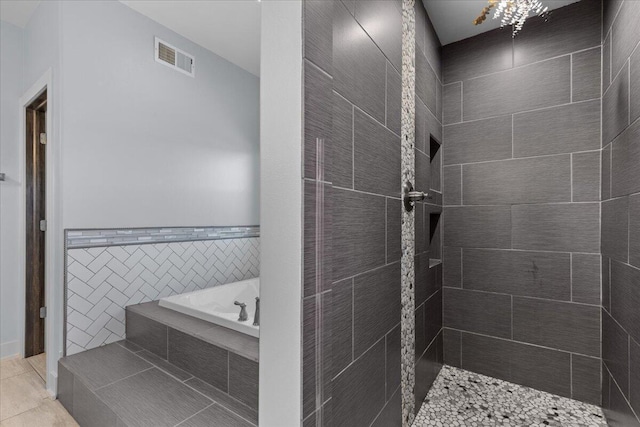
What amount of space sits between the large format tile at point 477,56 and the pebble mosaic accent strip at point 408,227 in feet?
2.52

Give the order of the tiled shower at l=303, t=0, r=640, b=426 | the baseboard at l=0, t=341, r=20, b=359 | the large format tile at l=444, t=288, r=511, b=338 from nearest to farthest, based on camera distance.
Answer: the tiled shower at l=303, t=0, r=640, b=426 < the large format tile at l=444, t=288, r=511, b=338 < the baseboard at l=0, t=341, r=20, b=359

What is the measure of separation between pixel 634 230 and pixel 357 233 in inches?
47.7

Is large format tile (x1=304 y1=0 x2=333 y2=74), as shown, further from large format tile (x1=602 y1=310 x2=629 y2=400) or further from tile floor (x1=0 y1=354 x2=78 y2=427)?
tile floor (x1=0 y1=354 x2=78 y2=427)

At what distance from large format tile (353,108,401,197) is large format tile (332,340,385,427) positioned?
0.63m

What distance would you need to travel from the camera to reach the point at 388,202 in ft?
4.40

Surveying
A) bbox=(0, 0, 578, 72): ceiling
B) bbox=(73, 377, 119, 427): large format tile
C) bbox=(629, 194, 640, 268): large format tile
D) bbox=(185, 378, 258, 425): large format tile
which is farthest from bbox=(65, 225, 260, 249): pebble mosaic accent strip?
bbox=(629, 194, 640, 268): large format tile

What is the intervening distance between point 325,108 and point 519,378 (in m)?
2.24

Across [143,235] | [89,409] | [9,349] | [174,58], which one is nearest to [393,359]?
[89,409]

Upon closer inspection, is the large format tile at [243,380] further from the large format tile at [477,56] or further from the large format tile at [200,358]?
the large format tile at [477,56]

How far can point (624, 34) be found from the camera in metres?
1.45

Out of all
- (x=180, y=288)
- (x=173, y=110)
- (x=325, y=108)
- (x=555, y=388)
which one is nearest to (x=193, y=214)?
(x=180, y=288)

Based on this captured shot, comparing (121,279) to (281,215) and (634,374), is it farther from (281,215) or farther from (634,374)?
(634,374)

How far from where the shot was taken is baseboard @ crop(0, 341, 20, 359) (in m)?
2.36

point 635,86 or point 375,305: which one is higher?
point 635,86
